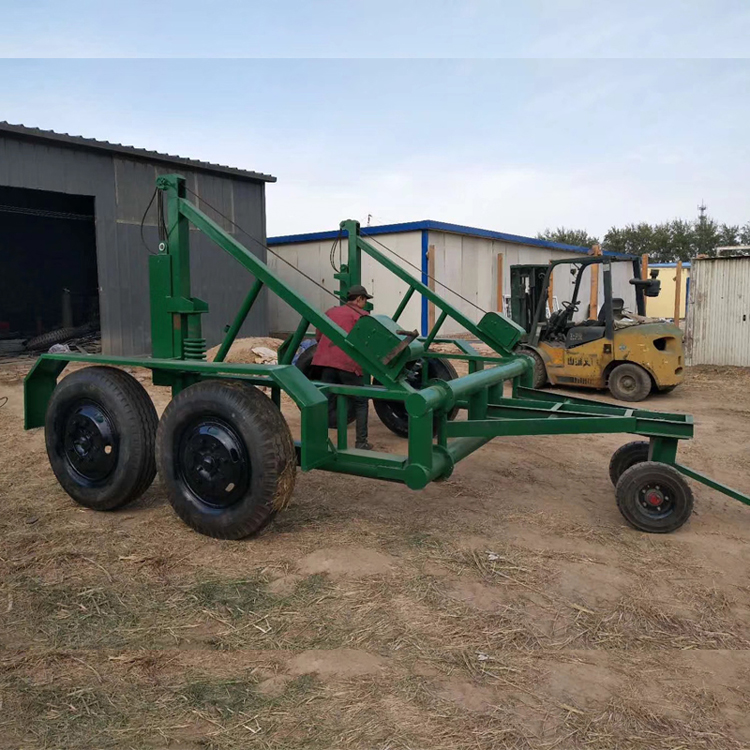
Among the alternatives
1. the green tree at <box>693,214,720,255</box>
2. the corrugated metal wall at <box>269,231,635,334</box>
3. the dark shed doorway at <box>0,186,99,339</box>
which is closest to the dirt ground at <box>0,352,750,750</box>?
the corrugated metal wall at <box>269,231,635,334</box>

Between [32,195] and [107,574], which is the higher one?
[32,195]

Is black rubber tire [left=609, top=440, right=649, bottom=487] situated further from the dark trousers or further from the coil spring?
the coil spring

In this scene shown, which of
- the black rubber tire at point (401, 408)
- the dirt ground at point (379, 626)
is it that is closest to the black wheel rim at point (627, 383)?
the black rubber tire at point (401, 408)

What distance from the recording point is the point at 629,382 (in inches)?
413

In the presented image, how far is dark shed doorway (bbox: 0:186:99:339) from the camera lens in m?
18.6

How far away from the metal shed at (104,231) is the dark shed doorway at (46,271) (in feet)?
0.09

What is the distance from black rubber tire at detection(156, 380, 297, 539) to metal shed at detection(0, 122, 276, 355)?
20.0 feet

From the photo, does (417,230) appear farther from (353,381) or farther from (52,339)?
(353,381)

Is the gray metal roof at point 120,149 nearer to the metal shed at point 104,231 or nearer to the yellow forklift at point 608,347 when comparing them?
the metal shed at point 104,231

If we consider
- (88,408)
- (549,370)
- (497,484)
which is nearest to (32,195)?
(549,370)

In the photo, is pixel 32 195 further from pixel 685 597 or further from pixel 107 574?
pixel 685 597

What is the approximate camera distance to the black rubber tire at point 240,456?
4234mm

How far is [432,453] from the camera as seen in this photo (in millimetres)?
4516

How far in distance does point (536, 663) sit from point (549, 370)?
26.8 feet
